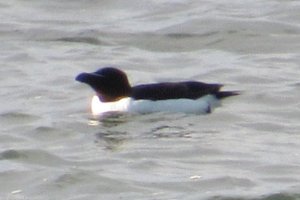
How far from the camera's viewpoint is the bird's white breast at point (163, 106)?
16656mm

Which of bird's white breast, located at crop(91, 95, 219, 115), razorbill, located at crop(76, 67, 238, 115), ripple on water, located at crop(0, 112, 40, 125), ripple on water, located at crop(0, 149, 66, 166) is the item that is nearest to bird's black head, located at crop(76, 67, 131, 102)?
razorbill, located at crop(76, 67, 238, 115)

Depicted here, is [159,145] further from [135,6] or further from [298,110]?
[135,6]

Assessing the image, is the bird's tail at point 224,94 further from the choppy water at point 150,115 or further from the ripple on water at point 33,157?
the ripple on water at point 33,157

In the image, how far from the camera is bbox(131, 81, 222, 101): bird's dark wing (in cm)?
1669

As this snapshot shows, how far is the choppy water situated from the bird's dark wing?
0.74 feet

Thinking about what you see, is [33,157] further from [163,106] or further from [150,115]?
[163,106]

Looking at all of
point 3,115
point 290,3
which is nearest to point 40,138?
point 3,115

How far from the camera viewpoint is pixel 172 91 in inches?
658

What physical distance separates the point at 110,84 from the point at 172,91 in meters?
0.75

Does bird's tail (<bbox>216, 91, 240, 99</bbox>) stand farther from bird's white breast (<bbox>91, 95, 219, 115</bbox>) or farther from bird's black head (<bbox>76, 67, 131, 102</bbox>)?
bird's black head (<bbox>76, 67, 131, 102</bbox>)

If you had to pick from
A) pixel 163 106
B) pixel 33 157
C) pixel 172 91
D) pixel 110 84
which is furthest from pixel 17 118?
pixel 33 157

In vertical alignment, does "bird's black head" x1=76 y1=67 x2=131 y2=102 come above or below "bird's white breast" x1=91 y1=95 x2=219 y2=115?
above

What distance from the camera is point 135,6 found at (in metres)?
23.0

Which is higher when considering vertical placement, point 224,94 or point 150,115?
point 224,94
